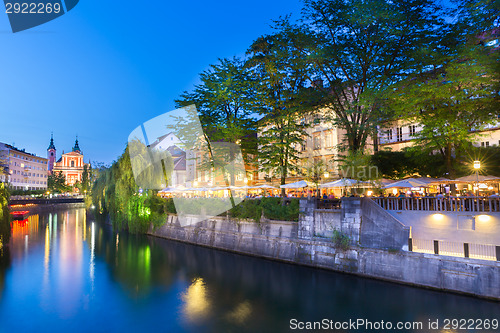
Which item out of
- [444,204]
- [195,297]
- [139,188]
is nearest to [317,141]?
[139,188]

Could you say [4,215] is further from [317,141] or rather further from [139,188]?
[317,141]

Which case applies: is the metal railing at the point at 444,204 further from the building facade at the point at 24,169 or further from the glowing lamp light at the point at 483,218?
the building facade at the point at 24,169

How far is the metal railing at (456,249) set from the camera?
16.7 metres

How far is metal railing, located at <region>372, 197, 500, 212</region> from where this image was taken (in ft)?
59.5

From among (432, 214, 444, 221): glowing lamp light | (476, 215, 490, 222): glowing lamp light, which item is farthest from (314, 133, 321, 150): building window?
(476, 215, 490, 222): glowing lamp light

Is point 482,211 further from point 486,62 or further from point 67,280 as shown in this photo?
point 67,280

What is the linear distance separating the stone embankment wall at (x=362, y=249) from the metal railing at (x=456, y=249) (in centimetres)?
47

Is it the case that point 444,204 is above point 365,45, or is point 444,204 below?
below

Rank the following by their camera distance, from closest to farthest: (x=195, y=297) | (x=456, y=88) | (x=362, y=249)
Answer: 1. (x=195, y=297)
2. (x=362, y=249)
3. (x=456, y=88)

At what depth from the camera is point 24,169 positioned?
126 meters

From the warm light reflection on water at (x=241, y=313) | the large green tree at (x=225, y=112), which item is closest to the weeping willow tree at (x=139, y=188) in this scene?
the large green tree at (x=225, y=112)

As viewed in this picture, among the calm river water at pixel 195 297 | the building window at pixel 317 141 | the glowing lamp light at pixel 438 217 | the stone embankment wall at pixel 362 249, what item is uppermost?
the building window at pixel 317 141

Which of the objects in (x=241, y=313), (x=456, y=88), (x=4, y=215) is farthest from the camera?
(x=4, y=215)

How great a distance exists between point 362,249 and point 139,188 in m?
30.9
